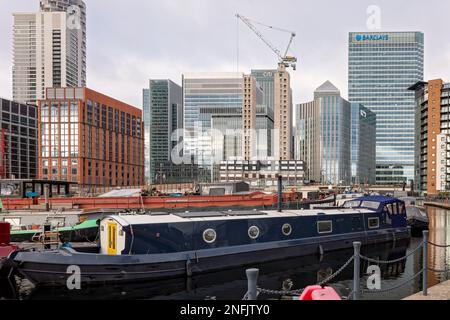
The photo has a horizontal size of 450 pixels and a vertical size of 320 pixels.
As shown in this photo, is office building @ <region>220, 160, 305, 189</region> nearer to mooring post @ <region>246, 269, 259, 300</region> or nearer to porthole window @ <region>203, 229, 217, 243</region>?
porthole window @ <region>203, 229, 217, 243</region>

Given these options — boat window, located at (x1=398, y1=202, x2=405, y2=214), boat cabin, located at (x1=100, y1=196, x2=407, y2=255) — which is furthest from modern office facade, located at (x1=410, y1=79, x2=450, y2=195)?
boat cabin, located at (x1=100, y1=196, x2=407, y2=255)

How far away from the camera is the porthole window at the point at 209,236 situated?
19.9 metres

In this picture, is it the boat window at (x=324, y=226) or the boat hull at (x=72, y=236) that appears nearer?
the boat hull at (x=72, y=236)

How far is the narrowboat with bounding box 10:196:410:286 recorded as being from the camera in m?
16.8

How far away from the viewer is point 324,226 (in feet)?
81.8

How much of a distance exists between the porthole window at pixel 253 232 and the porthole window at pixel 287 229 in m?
2.00

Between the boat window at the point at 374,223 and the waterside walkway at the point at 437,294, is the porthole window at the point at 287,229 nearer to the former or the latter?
the boat window at the point at 374,223

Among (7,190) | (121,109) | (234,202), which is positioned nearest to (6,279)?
(234,202)

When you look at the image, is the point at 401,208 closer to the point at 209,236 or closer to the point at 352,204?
the point at 352,204

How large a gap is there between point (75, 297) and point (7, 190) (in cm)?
3303

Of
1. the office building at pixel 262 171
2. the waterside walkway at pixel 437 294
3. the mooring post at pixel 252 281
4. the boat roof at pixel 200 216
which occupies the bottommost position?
the office building at pixel 262 171

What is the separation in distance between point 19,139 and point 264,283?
166 m

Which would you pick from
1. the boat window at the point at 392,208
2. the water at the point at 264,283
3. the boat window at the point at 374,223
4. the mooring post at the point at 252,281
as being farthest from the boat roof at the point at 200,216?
the mooring post at the point at 252,281
